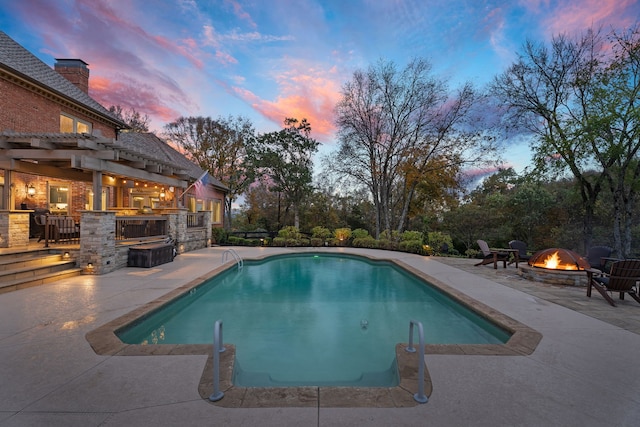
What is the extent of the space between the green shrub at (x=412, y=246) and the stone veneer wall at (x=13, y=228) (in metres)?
15.3

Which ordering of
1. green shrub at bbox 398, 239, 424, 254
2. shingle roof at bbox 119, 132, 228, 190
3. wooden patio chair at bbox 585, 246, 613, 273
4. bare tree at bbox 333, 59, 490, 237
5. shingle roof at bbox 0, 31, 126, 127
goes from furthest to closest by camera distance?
bare tree at bbox 333, 59, 490, 237 < shingle roof at bbox 119, 132, 228, 190 < green shrub at bbox 398, 239, 424, 254 < shingle roof at bbox 0, 31, 126, 127 < wooden patio chair at bbox 585, 246, 613, 273

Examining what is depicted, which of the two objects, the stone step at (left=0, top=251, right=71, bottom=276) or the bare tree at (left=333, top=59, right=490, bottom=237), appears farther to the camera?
the bare tree at (left=333, top=59, right=490, bottom=237)

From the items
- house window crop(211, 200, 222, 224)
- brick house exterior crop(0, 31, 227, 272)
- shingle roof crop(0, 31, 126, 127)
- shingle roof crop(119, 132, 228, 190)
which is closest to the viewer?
brick house exterior crop(0, 31, 227, 272)

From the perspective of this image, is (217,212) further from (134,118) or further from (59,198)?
(134,118)

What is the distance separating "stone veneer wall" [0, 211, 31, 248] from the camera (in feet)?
27.2

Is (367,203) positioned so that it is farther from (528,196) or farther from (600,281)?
(600,281)

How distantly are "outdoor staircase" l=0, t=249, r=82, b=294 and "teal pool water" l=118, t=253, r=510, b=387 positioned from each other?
3.59 metres

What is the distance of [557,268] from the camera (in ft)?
26.2

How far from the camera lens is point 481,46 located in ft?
43.6

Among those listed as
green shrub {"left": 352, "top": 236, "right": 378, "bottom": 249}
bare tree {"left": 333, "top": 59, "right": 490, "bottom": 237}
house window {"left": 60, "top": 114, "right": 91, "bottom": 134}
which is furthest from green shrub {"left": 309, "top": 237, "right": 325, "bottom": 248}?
house window {"left": 60, "top": 114, "right": 91, "bottom": 134}

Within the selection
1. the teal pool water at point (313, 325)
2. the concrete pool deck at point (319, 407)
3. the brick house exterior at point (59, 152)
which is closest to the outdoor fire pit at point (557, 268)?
the concrete pool deck at point (319, 407)

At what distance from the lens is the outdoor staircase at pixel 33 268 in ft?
21.2

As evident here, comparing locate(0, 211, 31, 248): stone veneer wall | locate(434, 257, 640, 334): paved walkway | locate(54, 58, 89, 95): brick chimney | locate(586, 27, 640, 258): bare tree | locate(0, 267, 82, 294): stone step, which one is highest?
locate(54, 58, 89, 95): brick chimney

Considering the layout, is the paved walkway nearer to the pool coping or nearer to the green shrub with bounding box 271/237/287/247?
the pool coping
